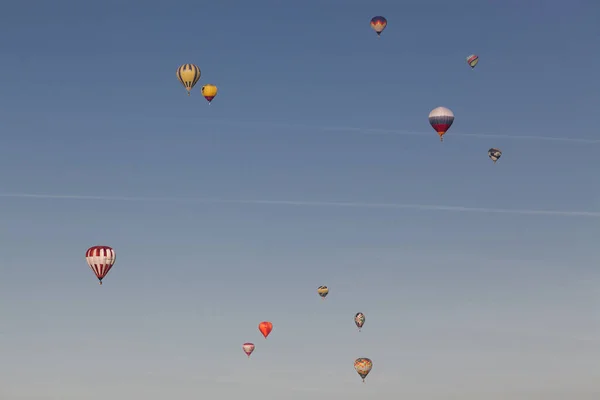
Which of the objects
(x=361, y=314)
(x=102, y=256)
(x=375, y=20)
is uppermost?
(x=375, y=20)

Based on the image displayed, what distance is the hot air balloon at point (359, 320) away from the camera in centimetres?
18725

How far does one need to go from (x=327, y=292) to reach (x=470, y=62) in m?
42.6

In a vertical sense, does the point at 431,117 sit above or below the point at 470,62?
below

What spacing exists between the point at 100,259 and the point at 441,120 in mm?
51399

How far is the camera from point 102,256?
13862cm

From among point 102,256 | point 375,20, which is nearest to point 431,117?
point 375,20

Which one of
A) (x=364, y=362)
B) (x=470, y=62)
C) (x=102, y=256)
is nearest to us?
(x=102, y=256)

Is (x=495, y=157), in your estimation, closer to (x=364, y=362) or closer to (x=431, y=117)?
(x=431, y=117)

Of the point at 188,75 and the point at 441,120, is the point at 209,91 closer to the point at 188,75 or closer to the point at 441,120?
the point at 188,75

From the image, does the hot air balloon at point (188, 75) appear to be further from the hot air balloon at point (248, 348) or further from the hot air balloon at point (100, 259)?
the hot air balloon at point (248, 348)

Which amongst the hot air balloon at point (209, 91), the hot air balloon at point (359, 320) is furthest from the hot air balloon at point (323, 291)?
the hot air balloon at point (209, 91)

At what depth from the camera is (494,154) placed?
18438 centimetres

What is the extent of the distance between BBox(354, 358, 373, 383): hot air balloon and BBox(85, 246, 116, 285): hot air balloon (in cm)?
4817

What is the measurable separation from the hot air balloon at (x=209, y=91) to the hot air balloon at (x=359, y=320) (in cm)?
4330
